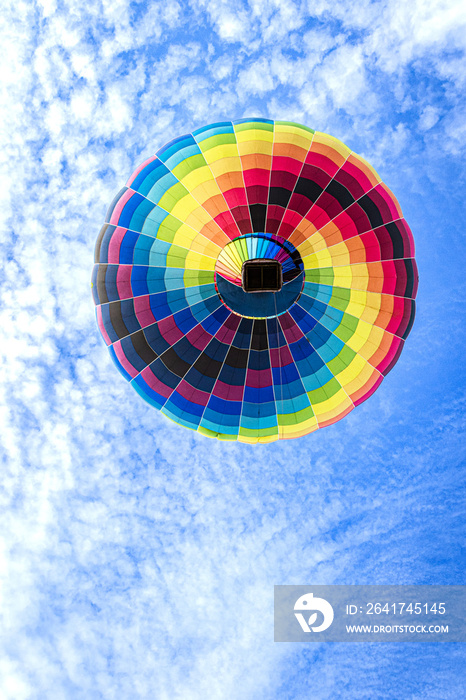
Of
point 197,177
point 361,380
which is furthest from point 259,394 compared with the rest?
point 197,177

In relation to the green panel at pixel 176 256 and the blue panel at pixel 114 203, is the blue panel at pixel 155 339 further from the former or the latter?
the blue panel at pixel 114 203

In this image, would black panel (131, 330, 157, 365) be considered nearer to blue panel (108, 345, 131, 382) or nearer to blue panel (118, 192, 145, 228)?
blue panel (108, 345, 131, 382)

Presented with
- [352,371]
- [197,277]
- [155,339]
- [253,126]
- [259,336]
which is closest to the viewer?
[253,126]

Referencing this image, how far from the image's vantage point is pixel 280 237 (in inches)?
370

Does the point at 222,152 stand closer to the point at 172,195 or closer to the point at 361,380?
the point at 172,195

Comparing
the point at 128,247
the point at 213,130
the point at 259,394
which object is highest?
the point at 213,130

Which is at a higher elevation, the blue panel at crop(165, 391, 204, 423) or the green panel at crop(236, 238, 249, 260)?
the green panel at crop(236, 238, 249, 260)

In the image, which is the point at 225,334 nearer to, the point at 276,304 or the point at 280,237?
the point at 276,304

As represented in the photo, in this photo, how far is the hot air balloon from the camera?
362 inches

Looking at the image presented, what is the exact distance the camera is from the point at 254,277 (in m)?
9.41

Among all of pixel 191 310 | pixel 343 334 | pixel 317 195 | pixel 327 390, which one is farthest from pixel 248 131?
pixel 327 390

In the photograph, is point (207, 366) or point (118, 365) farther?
point (118, 365)

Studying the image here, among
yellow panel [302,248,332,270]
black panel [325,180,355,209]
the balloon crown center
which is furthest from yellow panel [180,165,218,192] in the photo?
yellow panel [302,248,332,270]

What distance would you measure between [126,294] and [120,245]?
3.35 ft
